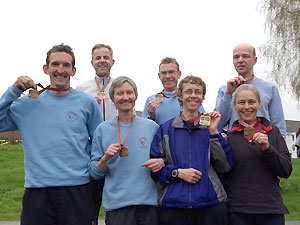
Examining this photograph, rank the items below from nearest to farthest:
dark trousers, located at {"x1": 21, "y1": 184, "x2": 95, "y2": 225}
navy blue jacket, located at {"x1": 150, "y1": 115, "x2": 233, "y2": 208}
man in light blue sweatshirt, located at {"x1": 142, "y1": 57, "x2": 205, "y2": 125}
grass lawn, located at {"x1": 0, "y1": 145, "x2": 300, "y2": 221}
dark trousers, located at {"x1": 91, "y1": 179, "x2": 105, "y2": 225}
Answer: navy blue jacket, located at {"x1": 150, "y1": 115, "x2": 233, "y2": 208} < dark trousers, located at {"x1": 21, "y1": 184, "x2": 95, "y2": 225} < dark trousers, located at {"x1": 91, "y1": 179, "x2": 105, "y2": 225} < man in light blue sweatshirt, located at {"x1": 142, "y1": 57, "x2": 205, "y2": 125} < grass lawn, located at {"x1": 0, "y1": 145, "x2": 300, "y2": 221}

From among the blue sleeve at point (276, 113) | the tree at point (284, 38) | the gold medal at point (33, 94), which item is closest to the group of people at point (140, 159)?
the gold medal at point (33, 94)

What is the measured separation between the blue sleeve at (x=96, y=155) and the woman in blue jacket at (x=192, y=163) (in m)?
0.48

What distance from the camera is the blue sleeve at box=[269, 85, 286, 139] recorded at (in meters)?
3.84

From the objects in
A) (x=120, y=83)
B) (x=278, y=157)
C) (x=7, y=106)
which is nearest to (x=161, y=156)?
(x=120, y=83)

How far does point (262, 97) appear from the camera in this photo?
3.88 metres

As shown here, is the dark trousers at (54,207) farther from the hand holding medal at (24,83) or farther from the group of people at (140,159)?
the hand holding medal at (24,83)

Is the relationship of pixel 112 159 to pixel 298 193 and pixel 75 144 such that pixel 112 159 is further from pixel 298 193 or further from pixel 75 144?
pixel 298 193

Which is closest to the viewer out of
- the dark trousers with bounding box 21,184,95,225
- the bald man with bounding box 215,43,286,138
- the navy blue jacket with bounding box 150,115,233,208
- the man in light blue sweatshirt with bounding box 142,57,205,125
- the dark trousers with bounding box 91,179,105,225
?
the navy blue jacket with bounding box 150,115,233,208

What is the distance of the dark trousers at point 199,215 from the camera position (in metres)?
3.06

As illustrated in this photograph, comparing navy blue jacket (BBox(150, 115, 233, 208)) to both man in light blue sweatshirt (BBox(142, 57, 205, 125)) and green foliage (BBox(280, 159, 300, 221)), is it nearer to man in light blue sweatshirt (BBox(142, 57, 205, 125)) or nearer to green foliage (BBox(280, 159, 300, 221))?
man in light blue sweatshirt (BBox(142, 57, 205, 125))

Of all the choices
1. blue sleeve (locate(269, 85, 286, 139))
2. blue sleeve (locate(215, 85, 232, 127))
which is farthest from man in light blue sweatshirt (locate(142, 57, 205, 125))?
blue sleeve (locate(269, 85, 286, 139))

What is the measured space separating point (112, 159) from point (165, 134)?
0.54 meters

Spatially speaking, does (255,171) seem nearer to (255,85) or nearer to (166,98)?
(255,85)

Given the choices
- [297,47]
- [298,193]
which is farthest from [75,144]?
[297,47]
